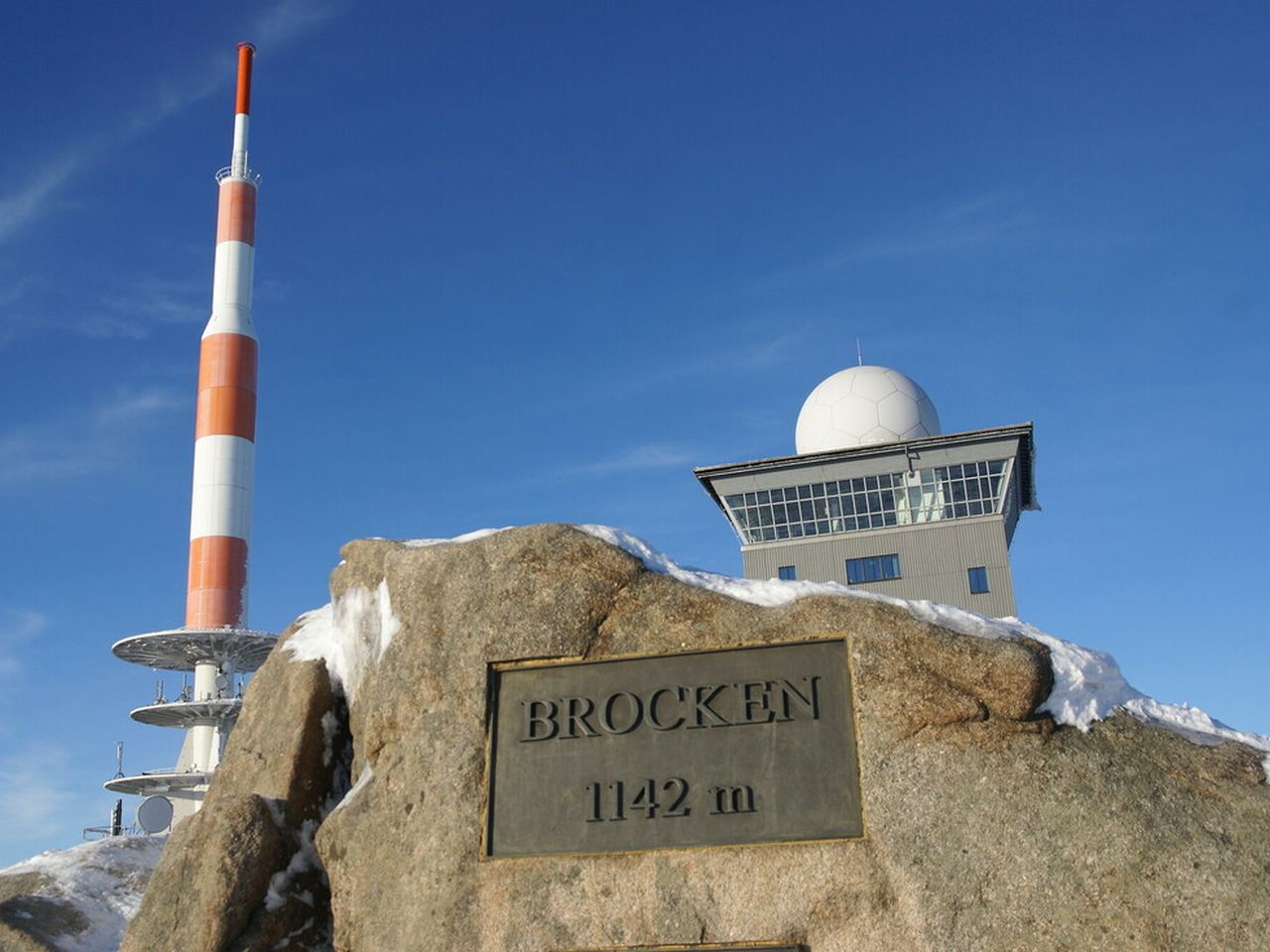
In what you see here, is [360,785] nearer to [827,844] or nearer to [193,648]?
[827,844]

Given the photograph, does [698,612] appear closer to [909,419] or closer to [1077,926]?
[1077,926]

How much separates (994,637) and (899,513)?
53.7 metres

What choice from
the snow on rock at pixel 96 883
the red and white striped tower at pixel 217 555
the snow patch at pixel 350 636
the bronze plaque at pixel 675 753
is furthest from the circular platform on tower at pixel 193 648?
the bronze plaque at pixel 675 753

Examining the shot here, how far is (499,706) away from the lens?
961 centimetres

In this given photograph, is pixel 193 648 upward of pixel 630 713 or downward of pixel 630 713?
upward

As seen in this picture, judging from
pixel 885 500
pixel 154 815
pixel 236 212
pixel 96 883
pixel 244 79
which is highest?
pixel 244 79

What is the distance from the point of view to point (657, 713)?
30.5 feet

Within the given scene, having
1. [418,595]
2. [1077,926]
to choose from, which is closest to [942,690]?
[1077,926]

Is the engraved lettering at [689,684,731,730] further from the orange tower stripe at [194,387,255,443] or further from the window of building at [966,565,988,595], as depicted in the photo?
the window of building at [966,565,988,595]

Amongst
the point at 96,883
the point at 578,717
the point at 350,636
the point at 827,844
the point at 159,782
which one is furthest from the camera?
the point at 159,782

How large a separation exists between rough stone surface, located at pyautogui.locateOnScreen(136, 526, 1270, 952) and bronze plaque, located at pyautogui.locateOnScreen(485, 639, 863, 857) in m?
0.14

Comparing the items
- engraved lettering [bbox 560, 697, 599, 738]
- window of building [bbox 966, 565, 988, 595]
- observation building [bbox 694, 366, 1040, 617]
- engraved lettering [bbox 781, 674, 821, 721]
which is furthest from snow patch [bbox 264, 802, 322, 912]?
window of building [bbox 966, 565, 988, 595]

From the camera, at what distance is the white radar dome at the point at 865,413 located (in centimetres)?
6141

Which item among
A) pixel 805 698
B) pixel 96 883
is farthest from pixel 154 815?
pixel 805 698
